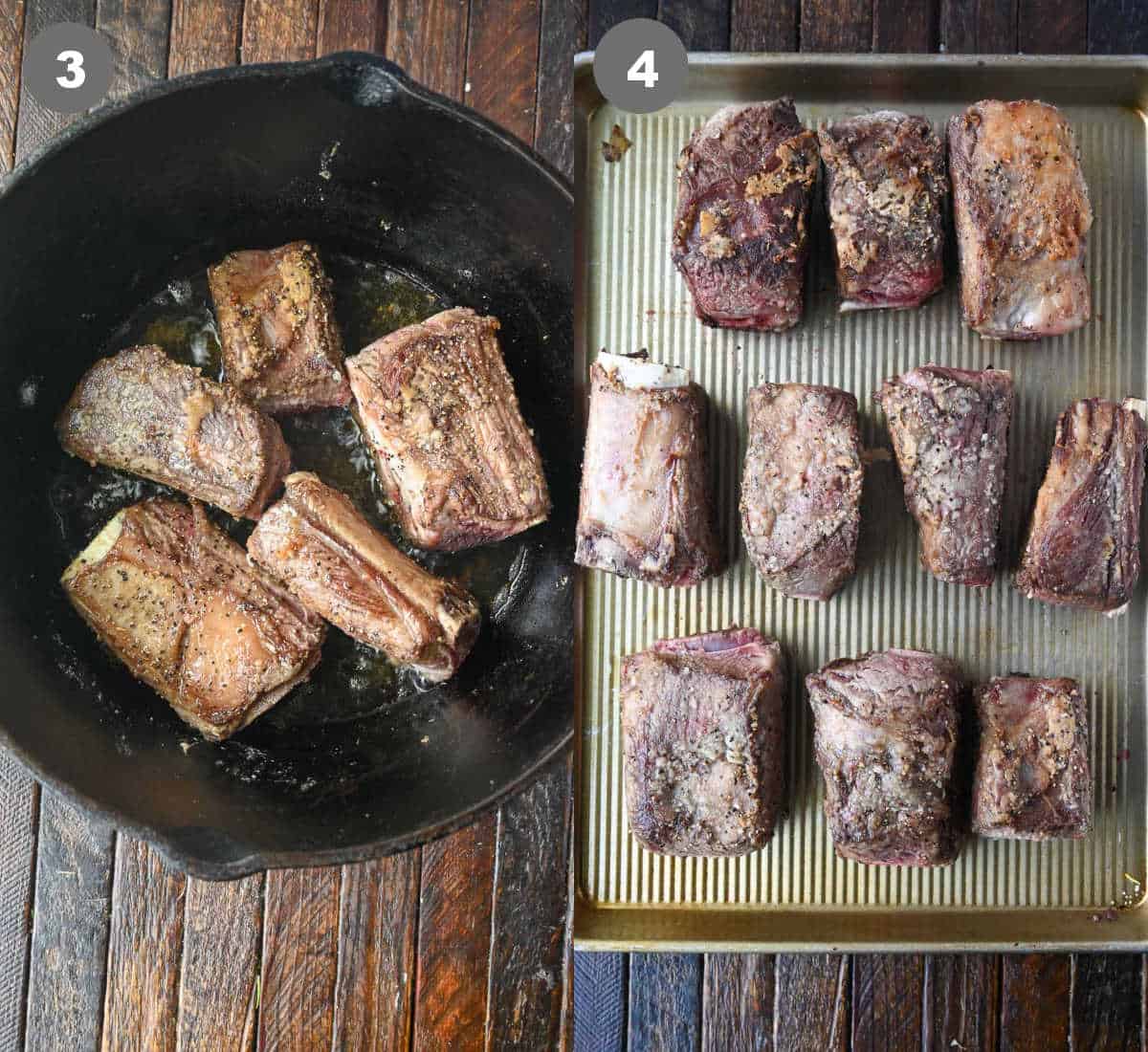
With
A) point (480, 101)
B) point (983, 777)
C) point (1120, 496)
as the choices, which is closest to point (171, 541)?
point (480, 101)

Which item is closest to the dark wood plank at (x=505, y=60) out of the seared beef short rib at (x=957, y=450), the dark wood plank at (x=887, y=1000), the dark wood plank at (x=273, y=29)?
the dark wood plank at (x=273, y=29)

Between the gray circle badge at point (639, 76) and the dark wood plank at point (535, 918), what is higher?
the gray circle badge at point (639, 76)

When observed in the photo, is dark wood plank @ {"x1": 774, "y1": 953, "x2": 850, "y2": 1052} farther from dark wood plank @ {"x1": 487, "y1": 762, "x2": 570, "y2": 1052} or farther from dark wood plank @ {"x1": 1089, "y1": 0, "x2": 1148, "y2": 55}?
dark wood plank @ {"x1": 1089, "y1": 0, "x2": 1148, "y2": 55}

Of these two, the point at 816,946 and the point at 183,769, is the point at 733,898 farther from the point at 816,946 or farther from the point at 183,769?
the point at 183,769

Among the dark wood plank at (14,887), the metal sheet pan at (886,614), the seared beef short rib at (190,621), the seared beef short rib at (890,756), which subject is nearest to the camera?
the seared beef short rib at (890,756)

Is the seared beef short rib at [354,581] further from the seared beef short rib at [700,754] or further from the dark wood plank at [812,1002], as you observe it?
the dark wood plank at [812,1002]

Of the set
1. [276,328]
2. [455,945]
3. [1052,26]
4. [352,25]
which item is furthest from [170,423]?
[1052,26]
